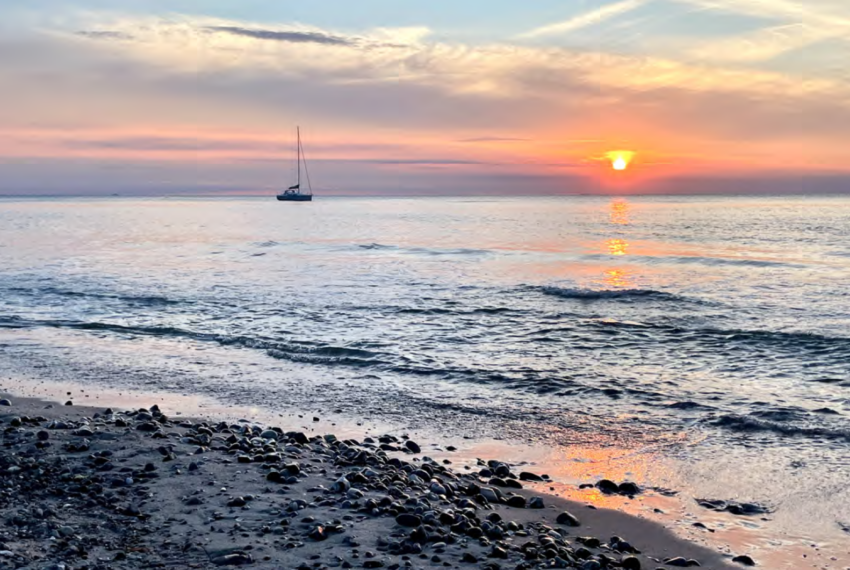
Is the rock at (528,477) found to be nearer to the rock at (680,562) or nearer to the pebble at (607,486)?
the pebble at (607,486)

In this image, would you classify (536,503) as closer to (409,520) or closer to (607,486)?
(607,486)

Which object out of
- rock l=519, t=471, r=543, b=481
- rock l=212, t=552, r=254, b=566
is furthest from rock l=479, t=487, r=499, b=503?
rock l=212, t=552, r=254, b=566

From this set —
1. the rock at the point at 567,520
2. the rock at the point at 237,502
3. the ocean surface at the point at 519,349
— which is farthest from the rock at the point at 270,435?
the rock at the point at 567,520

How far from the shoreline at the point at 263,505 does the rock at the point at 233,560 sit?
3cm

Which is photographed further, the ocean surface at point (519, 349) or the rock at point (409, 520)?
the ocean surface at point (519, 349)

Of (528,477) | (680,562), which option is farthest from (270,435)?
(680,562)

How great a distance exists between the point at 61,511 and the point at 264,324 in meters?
14.6

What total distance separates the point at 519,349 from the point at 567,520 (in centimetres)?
1026

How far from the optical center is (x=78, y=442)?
9.41 meters

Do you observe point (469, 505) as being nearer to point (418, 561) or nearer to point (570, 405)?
point (418, 561)

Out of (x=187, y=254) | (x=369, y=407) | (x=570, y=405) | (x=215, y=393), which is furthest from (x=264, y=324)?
(x=187, y=254)

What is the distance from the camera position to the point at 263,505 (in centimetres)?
749

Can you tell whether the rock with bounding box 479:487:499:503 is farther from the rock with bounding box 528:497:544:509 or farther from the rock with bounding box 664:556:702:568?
the rock with bounding box 664:556:702:568

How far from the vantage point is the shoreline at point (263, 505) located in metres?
6.47
